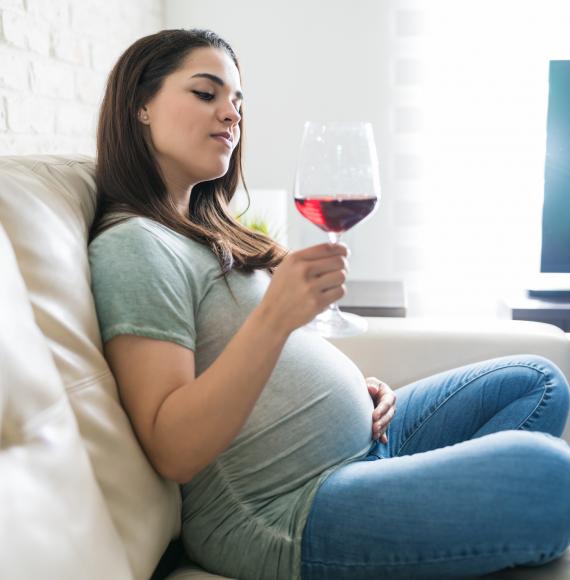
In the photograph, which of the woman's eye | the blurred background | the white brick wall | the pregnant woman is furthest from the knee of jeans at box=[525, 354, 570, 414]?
the blurred background

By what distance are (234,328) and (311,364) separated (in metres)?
0.14

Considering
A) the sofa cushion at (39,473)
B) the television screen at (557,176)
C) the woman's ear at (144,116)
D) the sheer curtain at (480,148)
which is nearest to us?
the sofa cushion at (39,473)

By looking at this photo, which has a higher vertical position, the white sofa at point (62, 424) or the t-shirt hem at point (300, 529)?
the white sofa at point (62, 424)

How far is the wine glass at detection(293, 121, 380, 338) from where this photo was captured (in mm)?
872

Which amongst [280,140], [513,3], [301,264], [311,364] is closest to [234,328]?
[311,364]

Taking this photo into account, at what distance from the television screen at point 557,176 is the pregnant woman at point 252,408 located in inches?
46.2

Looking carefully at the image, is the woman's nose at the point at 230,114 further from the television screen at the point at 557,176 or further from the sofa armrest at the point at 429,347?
the television screen at the point at 557,176

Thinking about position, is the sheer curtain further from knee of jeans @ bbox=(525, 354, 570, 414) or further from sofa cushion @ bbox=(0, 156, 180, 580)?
sofa cushion @ bbox=(0, 156, 180, 580)

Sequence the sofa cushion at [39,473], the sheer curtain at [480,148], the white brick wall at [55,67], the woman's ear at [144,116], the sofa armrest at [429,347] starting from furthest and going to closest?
the sheer curtain at [480,148], the white brick wall at [55,67], the sofa armrest at [429,347], the woman's ear at [144,116], the sofa cushion at [39,473]

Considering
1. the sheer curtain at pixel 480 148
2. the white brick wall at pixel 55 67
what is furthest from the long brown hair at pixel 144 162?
the sheer curtain at pixel 480 148

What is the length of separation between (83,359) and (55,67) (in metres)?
1.46

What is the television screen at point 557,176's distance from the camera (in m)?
2.33

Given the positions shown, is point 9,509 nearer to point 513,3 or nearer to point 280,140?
point 280,140

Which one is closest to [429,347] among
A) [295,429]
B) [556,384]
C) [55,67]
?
[556,384]
